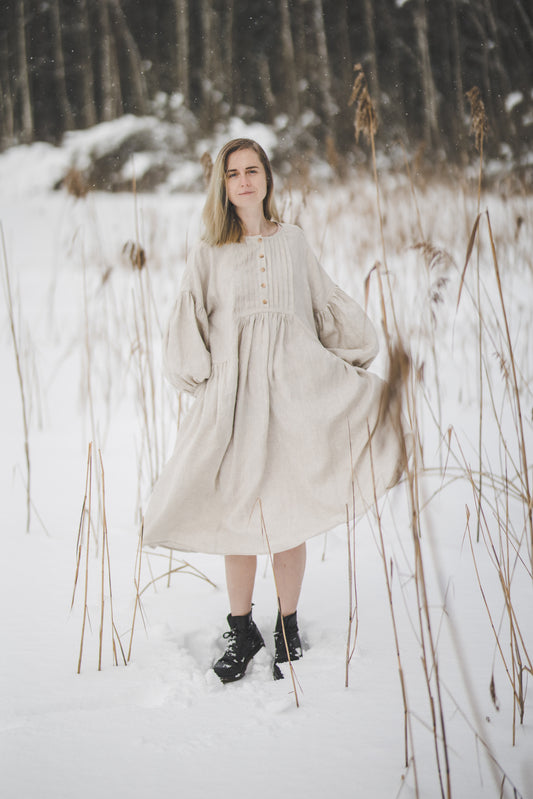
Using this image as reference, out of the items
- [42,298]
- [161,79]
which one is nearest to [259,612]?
[42,298]

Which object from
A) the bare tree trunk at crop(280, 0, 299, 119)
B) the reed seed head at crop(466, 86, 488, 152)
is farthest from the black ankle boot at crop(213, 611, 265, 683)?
the bare tree trunk at crop(280, 0, 299, 119)

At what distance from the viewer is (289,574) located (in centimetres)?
100

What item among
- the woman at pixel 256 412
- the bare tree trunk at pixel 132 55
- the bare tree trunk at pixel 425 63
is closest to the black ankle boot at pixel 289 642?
the woman at pixel 256 412

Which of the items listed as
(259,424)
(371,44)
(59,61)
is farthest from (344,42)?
(259,424)

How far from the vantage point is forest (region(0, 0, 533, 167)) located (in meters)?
5.84

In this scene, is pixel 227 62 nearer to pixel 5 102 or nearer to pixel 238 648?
pixel 5 102

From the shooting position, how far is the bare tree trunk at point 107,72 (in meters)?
6.16

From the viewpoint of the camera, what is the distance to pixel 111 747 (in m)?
0.76

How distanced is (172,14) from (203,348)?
269 inches

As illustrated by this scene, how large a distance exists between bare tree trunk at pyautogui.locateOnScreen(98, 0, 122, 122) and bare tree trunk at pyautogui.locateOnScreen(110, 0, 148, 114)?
0.37 ft

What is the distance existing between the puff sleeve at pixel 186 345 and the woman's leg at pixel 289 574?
0.33m

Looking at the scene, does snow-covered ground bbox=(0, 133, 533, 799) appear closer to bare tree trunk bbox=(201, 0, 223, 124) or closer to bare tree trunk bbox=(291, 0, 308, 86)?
bare tree trunk bbox=(201, 0, 223, 124)

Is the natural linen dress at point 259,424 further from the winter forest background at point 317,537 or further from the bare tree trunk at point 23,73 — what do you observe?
the bare tree trunk at point 23,73

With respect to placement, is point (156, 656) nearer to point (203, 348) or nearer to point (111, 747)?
point (111, 747)
